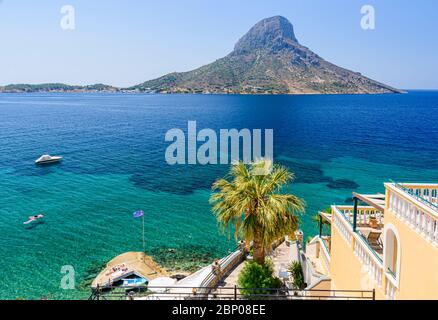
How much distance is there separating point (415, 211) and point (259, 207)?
19.8ft

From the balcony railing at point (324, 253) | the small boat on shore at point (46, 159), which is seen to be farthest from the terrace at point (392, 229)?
the small boat on shore at point (46, 159)

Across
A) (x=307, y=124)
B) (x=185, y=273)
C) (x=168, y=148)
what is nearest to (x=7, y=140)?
(x=168, y=148)

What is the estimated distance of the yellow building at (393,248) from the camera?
7094mm

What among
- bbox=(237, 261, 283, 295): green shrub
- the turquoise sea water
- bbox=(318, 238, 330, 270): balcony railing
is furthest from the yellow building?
the turquoise sea water

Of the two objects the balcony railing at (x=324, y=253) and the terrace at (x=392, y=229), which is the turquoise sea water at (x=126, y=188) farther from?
the terrace at (x=392, y=229)

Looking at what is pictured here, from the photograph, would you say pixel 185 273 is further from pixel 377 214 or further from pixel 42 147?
pixel 42 147

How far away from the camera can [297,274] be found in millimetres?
17016

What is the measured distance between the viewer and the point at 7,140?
2852 inches

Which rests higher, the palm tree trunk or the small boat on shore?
the palm tree trunk

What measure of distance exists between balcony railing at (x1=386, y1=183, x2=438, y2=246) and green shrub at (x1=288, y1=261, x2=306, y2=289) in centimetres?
894

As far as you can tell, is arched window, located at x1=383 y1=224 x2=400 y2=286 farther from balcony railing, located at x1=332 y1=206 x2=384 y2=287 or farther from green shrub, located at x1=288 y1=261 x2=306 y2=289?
green shrub, located at x1=288 y1=261 x2=306 y2=289

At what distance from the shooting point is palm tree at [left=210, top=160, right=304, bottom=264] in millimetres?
12602

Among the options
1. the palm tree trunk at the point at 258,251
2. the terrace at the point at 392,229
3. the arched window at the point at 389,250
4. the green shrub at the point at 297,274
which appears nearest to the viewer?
the terrace at the point at 392,229

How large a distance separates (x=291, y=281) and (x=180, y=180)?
29316 mm
